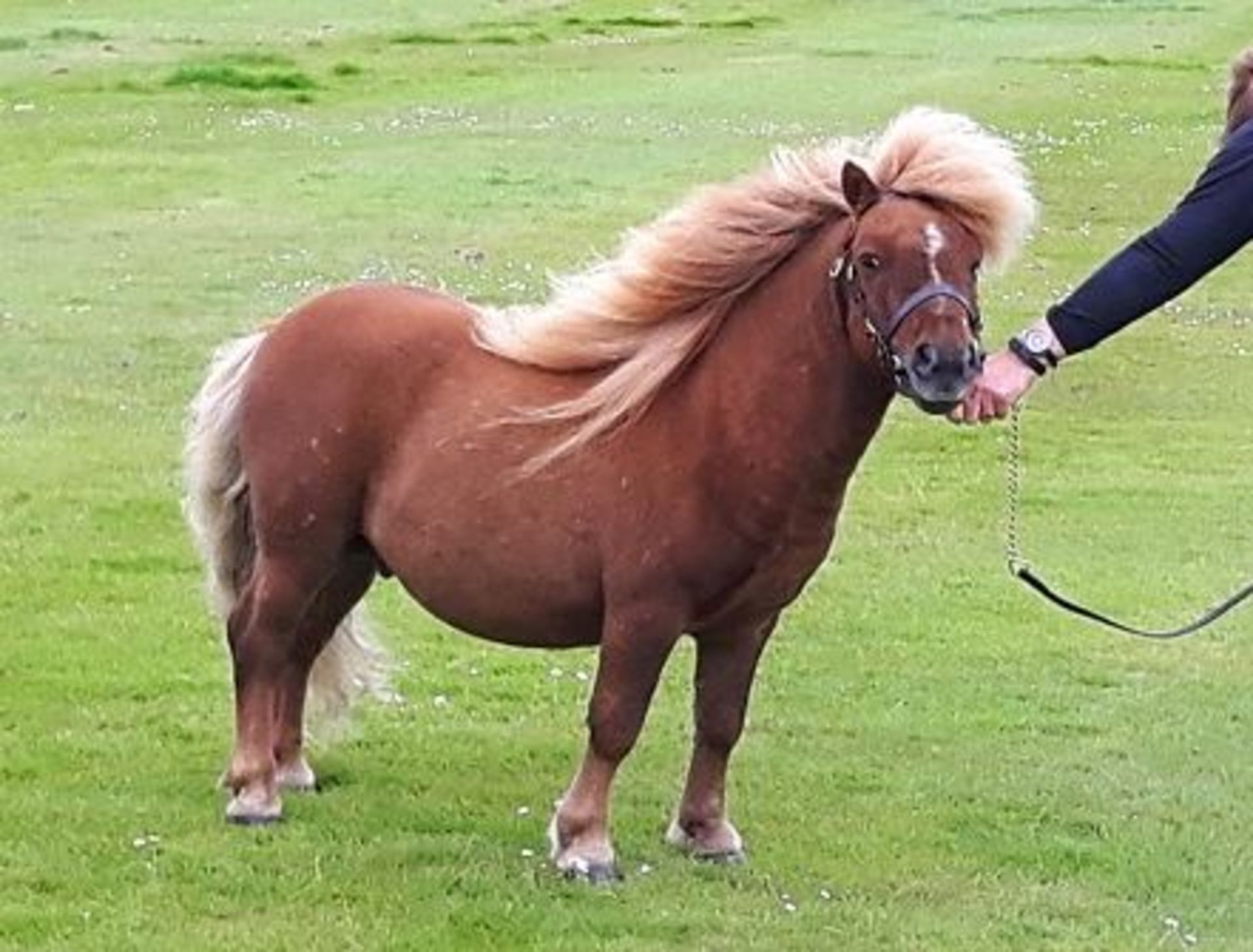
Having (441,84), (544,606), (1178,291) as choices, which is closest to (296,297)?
(544,606)

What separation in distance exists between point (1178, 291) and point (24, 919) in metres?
3.38

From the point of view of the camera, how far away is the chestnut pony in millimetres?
6410

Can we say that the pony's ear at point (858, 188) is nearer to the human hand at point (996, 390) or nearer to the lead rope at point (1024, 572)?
the human hand at point (996, 390)

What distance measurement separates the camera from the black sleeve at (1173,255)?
612 centimetres

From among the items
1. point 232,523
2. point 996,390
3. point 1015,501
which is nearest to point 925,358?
point 996,390

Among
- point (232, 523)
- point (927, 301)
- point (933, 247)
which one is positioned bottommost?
point (232, 523)

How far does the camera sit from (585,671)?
947cm

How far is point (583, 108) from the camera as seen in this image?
30.9m

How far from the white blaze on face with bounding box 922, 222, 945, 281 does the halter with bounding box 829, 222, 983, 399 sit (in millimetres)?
31

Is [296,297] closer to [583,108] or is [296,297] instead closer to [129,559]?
[129,559]

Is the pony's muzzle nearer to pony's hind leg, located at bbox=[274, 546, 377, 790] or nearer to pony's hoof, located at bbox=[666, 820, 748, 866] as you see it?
pony's hoof, located at bbox=[666, 820, 748, 866]

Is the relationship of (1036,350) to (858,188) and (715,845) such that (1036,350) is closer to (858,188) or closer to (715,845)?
(858,188)

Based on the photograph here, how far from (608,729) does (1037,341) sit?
160 cm

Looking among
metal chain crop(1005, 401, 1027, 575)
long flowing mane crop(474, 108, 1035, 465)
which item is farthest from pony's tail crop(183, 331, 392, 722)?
metal chain crop(1005, 401, 1027, 575)
